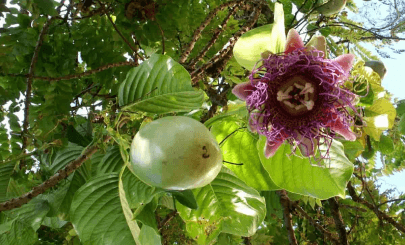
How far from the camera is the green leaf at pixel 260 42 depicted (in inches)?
22.5

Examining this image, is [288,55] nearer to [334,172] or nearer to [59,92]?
[334,172]

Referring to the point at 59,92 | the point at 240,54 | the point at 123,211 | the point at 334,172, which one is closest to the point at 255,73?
the point at 240,54

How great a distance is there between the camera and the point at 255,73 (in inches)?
24.1

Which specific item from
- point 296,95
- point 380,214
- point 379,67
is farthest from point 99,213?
point 380,214

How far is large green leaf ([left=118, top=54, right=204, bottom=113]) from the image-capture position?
0.66 meters

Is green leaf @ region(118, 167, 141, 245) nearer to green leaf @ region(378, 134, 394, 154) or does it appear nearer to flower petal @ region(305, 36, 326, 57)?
flower petal @ region(305, 36, 326, 57)

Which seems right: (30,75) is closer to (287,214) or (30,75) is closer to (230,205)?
(230,205)

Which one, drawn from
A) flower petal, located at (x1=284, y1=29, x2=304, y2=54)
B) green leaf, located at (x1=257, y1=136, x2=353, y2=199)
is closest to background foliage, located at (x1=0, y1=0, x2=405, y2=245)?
green leaf, located at (x1=257, y1=136, x2=353, y2=199)

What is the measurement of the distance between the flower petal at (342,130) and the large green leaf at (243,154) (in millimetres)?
175

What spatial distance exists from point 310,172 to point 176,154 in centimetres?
27

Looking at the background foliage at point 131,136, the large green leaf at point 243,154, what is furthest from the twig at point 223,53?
the large green leaf at point 243,154

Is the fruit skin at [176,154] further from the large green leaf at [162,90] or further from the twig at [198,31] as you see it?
the twig at [198,31]

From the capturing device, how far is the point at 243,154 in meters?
0.72

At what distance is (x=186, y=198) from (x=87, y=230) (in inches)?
7.7
